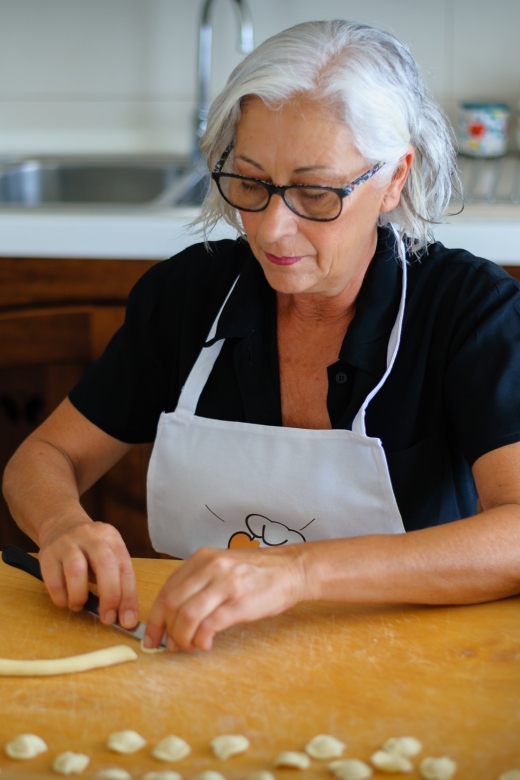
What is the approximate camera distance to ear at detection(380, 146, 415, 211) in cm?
127

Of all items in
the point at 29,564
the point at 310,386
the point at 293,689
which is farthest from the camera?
the point at 310,386

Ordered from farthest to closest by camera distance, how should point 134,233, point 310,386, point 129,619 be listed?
point 134,233 < point 310,386 < point 129,619

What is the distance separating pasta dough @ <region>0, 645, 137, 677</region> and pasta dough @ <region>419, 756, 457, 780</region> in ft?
1.08

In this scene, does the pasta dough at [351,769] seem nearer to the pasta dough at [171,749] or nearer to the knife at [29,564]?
the pasta dough at [171,749]

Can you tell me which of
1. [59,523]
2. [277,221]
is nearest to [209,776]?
[59,523]

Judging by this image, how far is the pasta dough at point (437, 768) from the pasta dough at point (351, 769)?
0.05 m

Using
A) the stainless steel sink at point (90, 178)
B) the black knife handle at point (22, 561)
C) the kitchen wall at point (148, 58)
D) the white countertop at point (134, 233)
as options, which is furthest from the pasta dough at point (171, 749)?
the kitchen wall at point (148, 58)

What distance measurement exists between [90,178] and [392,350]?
1.60 metres

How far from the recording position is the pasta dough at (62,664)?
92 centimetres

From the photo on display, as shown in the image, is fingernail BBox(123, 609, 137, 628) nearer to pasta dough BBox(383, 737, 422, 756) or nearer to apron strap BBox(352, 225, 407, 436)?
pasta dough BBox(383, 737, 422, 756)

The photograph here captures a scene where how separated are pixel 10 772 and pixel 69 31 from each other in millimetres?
2358

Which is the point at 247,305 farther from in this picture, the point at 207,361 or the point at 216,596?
the point at 216,596

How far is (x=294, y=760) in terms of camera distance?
78cm

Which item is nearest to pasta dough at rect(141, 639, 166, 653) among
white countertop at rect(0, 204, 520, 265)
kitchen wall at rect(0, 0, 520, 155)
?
white countertop at rect(0, 204, 520, 265)
